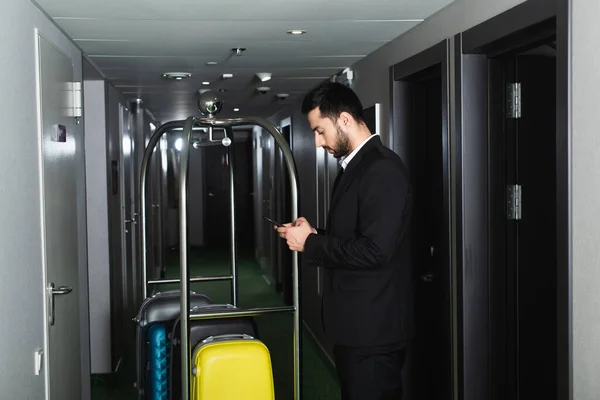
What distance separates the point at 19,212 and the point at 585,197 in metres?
1.81

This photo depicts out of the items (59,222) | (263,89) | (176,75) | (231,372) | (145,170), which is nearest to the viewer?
(231,372)

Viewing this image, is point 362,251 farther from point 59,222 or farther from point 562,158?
point 59,222

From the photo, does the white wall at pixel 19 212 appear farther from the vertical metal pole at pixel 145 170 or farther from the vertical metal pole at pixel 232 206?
the vertical metal pole at pixel 232 206

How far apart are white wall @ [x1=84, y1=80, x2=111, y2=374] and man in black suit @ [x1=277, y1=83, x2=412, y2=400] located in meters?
2.69

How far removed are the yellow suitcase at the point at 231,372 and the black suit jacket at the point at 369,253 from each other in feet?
1.06

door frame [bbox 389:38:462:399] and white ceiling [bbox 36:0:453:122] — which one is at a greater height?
white ceiling [bbox 36:0:453:122]

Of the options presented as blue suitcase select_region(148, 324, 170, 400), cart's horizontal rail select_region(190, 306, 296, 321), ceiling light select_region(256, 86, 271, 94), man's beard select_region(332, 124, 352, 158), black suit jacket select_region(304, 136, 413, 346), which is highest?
ceiling light select_region(256, 86, 271, 94)

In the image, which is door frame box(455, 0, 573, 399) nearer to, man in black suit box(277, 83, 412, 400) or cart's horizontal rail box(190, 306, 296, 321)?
man in black suit box(277, 83, 412, 400)

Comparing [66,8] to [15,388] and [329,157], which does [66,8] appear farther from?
[329,157]

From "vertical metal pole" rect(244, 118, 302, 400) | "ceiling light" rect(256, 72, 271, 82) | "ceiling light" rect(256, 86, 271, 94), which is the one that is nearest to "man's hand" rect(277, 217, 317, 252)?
"vertical metal pole" rect(244, 118, 302, 400)

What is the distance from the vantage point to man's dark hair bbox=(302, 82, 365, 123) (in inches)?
98.2

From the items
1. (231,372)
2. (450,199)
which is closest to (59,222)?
(231,372)

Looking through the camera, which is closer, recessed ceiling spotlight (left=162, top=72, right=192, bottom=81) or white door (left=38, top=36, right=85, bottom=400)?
white door (left=38, top=36, right=85, bottom=400)

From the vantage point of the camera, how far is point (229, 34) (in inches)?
138
